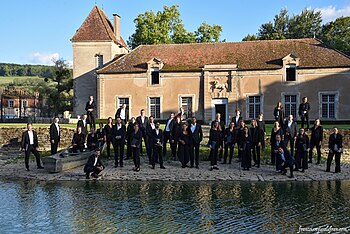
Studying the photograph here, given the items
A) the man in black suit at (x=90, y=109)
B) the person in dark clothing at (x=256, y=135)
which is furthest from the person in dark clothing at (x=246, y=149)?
the man in black suit at (x=90, y=109)

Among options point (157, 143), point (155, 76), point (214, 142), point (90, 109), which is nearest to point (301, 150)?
point (214, 142)

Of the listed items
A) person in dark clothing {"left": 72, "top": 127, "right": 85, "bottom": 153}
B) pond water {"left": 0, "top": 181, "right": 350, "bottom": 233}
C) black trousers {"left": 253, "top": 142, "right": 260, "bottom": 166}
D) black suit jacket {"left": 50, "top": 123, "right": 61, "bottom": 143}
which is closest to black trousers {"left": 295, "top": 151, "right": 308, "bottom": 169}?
black trousers {"left": 253, "top": 142, "right": 260, "bottom": 166}

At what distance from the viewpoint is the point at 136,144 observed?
1498cm

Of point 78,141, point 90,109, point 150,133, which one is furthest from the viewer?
point 90,109

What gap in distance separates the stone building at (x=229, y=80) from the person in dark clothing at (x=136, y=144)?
17.9 meters

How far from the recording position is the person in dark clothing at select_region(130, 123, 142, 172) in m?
15.0

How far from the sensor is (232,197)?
10859mm

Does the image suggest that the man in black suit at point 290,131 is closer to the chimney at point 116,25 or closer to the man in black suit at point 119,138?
the man in black suit at point 119,138

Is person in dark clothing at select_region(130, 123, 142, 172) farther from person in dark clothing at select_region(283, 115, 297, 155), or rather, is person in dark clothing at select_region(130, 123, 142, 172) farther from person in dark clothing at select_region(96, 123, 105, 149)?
person in dark clothing at select_region(283, 115, 297, 155)

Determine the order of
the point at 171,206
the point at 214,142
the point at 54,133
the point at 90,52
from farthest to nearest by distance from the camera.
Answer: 1. the point at 90,52
2. the point at 54,133
3. the point at 214,142
4. the point at 171,206

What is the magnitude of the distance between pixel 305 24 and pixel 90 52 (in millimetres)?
31293

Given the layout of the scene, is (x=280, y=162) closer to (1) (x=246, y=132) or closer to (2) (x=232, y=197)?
(1) (x=246, y=132)

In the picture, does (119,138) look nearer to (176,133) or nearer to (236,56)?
(176,133)

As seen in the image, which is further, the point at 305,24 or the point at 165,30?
the point at 305,24
